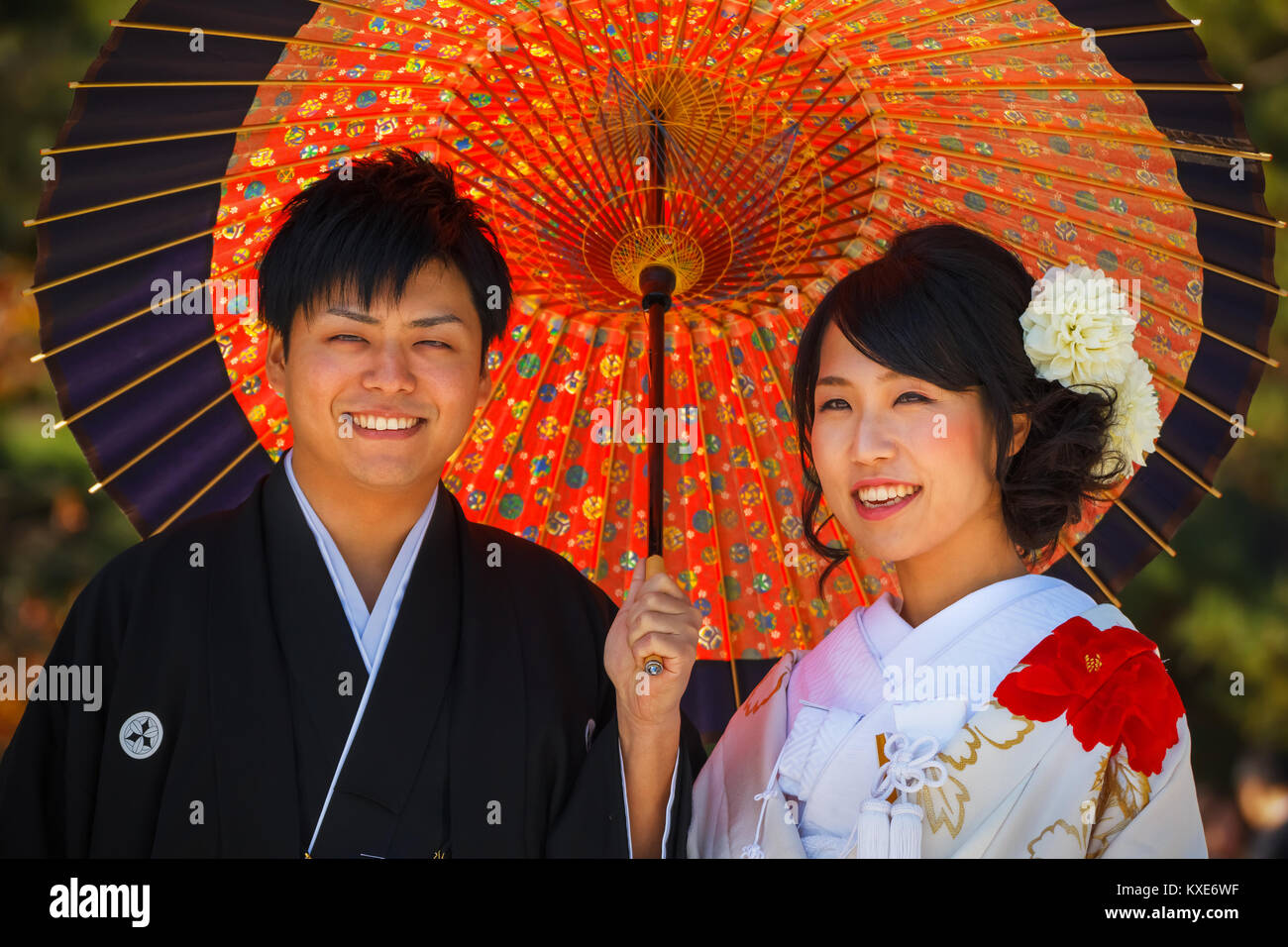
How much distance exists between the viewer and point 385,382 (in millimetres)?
2617

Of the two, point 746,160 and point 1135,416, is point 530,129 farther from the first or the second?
point 1135,416

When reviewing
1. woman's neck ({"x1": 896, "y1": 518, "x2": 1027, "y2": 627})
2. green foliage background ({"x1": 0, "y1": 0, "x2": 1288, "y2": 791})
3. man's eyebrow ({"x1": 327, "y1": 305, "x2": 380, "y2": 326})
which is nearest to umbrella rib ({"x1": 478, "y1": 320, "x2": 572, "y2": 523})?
man's eyebrow ({"x1": 327, "y1": 305, "x2": 380, "y2": 326})

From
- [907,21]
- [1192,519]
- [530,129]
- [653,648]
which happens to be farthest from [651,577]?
[1192,519]

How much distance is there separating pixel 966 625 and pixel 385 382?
1284 mm

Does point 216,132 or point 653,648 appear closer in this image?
point 653,648

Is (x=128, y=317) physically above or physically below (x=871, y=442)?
above

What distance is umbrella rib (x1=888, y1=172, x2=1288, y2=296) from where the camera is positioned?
285 centimetres

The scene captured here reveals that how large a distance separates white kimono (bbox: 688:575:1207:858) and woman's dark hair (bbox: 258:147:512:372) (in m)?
1.09

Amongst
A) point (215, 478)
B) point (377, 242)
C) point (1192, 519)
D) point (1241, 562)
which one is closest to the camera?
point (377, 242)

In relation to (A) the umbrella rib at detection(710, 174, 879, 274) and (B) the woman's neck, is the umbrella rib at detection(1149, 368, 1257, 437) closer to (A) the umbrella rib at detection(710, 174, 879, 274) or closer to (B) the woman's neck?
(B) the woman's neck

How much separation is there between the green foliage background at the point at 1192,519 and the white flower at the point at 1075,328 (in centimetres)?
544

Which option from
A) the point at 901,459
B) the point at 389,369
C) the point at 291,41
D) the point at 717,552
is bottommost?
the point at 717,552

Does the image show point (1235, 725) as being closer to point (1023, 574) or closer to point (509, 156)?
point (1023, 574)
